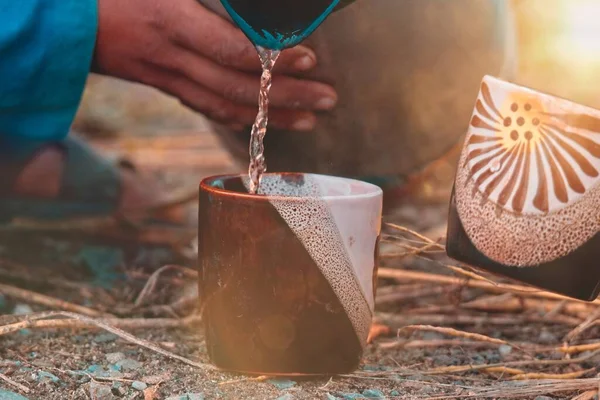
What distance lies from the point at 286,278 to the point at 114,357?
0.94 ft

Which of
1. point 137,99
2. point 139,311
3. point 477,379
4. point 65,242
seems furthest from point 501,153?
point 137,99

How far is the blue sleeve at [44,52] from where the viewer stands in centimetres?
137

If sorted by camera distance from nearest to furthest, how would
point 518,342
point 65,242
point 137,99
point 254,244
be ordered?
point 254,244, point 518,342, point 65,242, point 137,99

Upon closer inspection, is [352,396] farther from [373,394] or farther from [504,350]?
[504,350]

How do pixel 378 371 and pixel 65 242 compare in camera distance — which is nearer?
pixel 378 371

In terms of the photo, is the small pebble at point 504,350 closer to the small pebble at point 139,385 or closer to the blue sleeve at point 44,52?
the small pebble at point 139,385

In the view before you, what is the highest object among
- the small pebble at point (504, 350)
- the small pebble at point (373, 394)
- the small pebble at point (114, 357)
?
the small pebble at point (373, 394)

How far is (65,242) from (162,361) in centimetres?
72

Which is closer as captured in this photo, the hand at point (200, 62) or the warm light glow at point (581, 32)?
the hand at point (200, 62)

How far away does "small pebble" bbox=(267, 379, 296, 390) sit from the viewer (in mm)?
1017

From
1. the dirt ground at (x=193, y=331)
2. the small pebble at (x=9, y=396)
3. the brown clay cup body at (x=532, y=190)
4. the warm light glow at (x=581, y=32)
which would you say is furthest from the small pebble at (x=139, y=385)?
the warm light glow at (x=581, y=32)

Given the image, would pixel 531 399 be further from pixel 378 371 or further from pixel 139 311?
pixel 139 311

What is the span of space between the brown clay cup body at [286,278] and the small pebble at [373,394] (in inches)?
1.4

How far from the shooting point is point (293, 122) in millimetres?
1370
